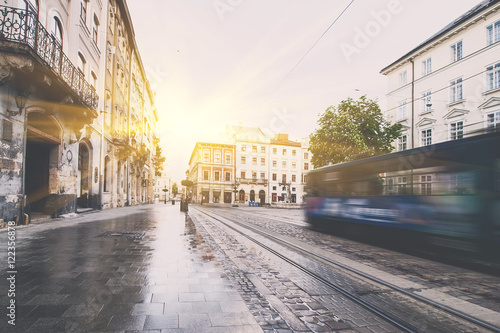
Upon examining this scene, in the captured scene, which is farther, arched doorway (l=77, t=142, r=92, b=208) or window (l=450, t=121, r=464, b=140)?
window (l=450, t=121, r=464, b=140)

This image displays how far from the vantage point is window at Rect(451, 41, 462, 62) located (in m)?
24.7

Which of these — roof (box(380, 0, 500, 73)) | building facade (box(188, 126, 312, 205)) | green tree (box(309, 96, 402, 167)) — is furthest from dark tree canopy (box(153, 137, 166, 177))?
roof (box(380, 0, 500, 73))

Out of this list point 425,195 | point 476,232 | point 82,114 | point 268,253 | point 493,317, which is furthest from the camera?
point 82,114

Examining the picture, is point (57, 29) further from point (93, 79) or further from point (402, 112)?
point (402, 112)

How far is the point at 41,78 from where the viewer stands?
955cm

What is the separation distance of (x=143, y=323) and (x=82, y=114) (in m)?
13.2

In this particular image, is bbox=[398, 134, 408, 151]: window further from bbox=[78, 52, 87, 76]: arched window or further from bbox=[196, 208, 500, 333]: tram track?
bbox=[78, 52, 87, 76]: arched window

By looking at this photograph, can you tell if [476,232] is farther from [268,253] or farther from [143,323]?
[143,323]

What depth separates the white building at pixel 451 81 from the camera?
71.2 ft

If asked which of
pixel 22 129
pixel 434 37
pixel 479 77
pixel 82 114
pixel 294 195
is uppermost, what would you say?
pixel 434 37

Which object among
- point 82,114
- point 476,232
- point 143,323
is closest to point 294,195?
point 82,114

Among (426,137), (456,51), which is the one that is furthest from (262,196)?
(456,51)

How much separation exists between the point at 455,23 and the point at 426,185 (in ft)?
80.9

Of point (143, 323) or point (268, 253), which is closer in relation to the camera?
point (143, 323)
